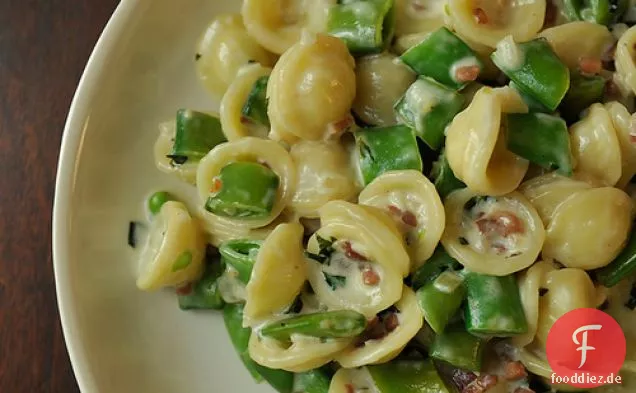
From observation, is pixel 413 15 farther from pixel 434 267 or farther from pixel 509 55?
pixel 434 267

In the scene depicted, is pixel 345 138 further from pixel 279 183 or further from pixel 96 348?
pixel 96 348

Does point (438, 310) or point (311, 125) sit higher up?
point (311, 125)

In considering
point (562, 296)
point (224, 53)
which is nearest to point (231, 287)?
point (224, 53)

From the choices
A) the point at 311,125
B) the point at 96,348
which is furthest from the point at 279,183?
the point at 96,348

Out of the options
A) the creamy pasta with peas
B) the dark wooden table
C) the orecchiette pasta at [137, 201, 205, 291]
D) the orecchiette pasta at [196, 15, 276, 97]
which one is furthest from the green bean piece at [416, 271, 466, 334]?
the dark wooden table

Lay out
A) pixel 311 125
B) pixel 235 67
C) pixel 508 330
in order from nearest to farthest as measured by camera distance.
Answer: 1. pixel 508 330
2. pixel 311 125
3. pixel 235 67

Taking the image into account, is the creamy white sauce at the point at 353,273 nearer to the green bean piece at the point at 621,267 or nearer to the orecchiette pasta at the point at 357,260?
the orecchiette pasta at the point at 357,260

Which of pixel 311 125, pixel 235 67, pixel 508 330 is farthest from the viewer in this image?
pixel 235 67
